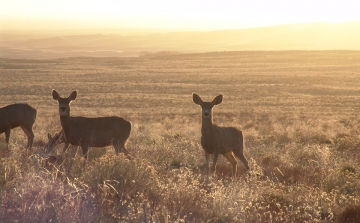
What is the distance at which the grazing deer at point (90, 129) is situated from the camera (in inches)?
514

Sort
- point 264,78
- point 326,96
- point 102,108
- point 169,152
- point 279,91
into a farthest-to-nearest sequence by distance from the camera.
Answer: point 264,78 < point 279,91 < point 326,96 < point 102,108 < point 169,152

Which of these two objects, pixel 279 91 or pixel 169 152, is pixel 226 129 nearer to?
pixel 169 152

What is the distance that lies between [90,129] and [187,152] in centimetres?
346

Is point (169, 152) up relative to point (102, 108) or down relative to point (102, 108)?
up

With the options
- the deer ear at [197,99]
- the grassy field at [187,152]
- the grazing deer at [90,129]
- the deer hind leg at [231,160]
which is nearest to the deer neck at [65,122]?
the grazing deer at [90,129]

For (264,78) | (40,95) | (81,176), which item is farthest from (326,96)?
(81,176)

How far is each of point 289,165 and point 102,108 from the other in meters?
27.2

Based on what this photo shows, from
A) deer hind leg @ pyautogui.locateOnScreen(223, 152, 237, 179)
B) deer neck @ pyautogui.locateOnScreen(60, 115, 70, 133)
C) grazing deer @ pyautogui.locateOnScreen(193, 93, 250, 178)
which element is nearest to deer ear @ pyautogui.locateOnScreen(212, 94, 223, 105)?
grazing deer @ pyautogui.locateOnScreen(193, 93, 250, 178)

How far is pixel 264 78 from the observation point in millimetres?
67875

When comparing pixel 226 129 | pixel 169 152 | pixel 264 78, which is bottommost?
pixel 264 78

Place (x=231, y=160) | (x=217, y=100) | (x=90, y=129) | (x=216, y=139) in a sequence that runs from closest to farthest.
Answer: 1. (x=216, y=139)
2. (x=217, y=100)
3. (x=231, y=160)
4. (x=90, y=129)

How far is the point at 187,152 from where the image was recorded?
15.8 meters

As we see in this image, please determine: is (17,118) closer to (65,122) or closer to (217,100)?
(65,122)

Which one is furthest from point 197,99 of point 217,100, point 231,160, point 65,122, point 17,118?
point 17,118
